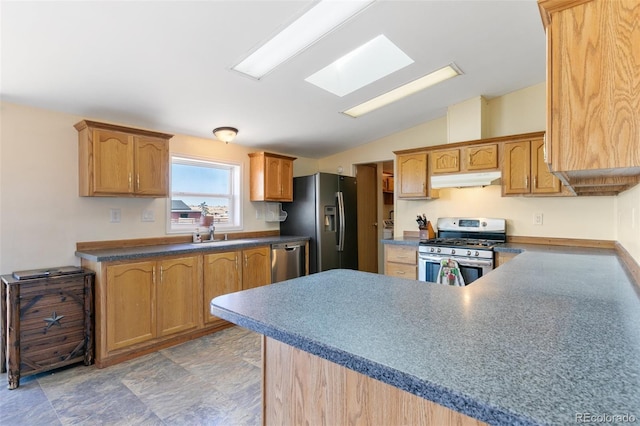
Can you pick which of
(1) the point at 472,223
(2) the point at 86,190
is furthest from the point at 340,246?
(2) the point at 86,190

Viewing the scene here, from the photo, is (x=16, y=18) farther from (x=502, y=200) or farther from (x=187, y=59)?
(x=502, y=200)

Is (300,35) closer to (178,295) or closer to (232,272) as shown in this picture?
(232,272)

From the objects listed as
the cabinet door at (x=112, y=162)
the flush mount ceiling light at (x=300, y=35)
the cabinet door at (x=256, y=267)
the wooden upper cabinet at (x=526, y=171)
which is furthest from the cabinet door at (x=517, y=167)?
the cabinet door at (x=112, y=162)

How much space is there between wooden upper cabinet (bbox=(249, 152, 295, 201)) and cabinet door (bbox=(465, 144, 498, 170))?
7.42 ft

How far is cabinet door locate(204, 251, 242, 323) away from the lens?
3.25 meters

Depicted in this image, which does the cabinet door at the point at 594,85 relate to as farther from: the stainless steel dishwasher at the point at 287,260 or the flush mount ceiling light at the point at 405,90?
the stainless steel dishwasher at the point at 287,260

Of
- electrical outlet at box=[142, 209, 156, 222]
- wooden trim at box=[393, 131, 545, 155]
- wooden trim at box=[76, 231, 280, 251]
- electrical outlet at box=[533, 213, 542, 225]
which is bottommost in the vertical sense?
wooden trim at box=[76, 231, 280, 251]

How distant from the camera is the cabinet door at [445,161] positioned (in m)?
3.62

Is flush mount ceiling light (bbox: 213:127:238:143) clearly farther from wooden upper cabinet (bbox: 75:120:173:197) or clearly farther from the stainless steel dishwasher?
the stainless steel dishwasher

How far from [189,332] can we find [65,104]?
2273mm

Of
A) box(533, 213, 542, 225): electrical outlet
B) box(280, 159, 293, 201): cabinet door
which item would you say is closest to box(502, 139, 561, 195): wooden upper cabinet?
box(533, 213, 542, 225): electrical outlet

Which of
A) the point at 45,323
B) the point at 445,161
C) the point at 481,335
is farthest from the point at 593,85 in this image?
the point at 45,323

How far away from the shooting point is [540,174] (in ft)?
10.3

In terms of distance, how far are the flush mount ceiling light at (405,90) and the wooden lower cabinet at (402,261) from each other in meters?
1.62
